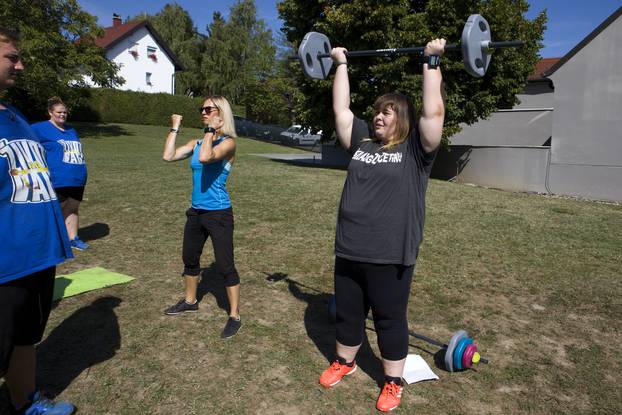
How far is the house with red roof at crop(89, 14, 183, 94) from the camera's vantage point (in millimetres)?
39250

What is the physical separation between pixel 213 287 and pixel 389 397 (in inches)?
102

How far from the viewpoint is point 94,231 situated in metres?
7.08

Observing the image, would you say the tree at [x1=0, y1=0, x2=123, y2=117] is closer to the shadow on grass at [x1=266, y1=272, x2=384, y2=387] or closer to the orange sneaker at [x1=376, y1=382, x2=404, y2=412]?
the shadow on grass at [x1=266, y1=272, x2=384, y2=387]

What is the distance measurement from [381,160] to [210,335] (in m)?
2.16

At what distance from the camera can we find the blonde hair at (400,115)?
2.86 metres

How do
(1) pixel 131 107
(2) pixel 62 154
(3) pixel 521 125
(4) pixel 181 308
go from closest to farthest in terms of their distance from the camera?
1. (4) pixel 181 308
2. (2) pixel 62 154
3. (3) pixel 521 125
4. (1) pixel 131 107

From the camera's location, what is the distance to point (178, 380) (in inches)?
127

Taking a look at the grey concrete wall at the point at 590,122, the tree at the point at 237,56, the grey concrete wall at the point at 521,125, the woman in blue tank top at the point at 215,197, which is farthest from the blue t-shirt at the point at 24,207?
the tree at the point at 237,56

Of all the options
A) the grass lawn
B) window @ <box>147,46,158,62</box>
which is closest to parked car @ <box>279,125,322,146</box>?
window @ <box>147,46,158,62</box>

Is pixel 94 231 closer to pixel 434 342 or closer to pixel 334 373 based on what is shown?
pixel 334 373

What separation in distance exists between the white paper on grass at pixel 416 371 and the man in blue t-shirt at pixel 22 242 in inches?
92.4

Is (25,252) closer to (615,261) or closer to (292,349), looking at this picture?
(292,349)

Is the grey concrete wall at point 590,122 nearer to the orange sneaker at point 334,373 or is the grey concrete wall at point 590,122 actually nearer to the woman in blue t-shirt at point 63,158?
the orange sneaker at point 334,373

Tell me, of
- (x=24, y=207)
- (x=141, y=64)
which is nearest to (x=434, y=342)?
(x=24, y=207)
